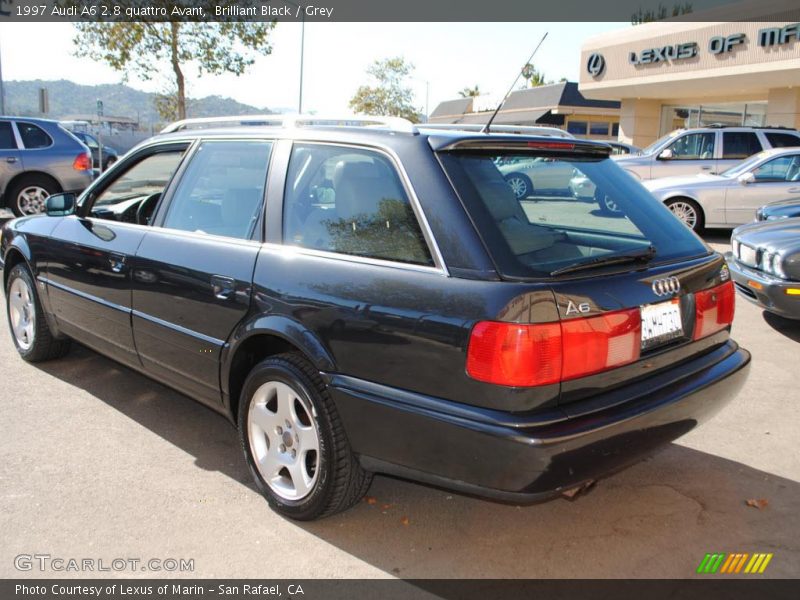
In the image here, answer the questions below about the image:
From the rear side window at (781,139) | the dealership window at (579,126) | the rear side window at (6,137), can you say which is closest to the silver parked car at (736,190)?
the rear side window at (781,139)

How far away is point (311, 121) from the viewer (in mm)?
3580

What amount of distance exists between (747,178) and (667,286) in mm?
9907

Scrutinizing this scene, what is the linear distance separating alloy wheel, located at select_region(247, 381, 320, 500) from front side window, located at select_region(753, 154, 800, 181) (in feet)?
35.2

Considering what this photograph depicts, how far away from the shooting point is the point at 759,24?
21094 millimetres

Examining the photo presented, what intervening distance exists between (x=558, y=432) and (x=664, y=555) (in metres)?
0.97

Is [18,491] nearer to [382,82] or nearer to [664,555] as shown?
[664,555]

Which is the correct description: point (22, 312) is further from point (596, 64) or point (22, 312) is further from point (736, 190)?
point (596, 64)

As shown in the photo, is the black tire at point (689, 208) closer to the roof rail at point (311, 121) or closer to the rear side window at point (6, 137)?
the roof rail at point (311, 121)

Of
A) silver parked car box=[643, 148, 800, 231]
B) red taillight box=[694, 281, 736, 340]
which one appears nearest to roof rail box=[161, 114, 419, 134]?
red taillight box=[694, 281, 736, 340]

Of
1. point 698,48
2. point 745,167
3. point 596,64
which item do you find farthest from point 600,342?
point 596,64

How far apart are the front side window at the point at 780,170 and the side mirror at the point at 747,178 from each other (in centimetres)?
8

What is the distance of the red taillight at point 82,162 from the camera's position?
13.3 m

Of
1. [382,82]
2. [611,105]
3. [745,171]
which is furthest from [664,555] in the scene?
[382,82]

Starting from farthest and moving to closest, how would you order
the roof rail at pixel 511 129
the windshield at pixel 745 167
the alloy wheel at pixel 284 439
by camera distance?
1. the windshield at pixel 745 167
2. the roof rail at pixel 511 129
3. the alloy wheel at pixel 284 439
